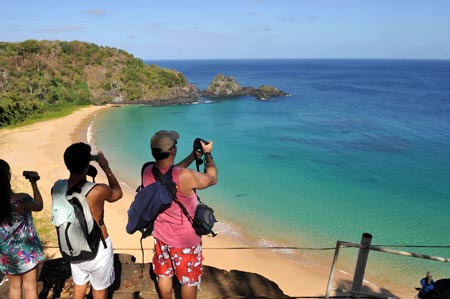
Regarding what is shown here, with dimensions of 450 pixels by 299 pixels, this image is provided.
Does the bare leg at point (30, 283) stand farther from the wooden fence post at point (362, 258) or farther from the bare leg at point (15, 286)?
the wooden fence post at point (362, 258)

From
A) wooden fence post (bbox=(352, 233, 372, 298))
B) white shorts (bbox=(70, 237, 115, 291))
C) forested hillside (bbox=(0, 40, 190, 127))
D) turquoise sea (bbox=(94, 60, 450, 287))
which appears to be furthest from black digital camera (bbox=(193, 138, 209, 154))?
forested hillside (bbox=(0, 40, 190, 127))

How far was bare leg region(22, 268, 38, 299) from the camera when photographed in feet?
10.4

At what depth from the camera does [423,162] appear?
22.6 m

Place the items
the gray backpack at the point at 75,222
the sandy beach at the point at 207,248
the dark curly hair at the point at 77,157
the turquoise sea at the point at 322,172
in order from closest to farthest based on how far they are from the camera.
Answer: the dark curly hair at the point at 77,157 → the gray backpack at the point at 75,222 → the sandy beach at the point at 207,248 → the turquoise sea at the point at 322,172

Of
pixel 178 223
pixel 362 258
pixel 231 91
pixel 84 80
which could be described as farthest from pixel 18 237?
pixel 231 91

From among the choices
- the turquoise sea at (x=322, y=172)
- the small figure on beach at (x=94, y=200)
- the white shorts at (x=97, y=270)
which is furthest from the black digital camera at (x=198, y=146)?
the turquoise sea at (x=322, y=172)

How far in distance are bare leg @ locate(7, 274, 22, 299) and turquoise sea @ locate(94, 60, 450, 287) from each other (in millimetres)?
9190

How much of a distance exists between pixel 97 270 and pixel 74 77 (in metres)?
51.6

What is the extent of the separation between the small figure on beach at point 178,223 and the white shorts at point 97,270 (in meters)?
0.45

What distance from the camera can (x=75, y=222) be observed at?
8.93 feet

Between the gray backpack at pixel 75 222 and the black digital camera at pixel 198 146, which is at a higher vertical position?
the black digital camera at pixel 198 146

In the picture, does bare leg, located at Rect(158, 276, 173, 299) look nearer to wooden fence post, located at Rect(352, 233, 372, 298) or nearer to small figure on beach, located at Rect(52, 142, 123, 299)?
small figure on beach, located at Rect(52, 142, 123, 299)

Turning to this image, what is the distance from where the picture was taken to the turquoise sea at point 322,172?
13.0 m

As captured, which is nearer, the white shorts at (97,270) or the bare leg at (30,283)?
the white shorts at (97,270)
